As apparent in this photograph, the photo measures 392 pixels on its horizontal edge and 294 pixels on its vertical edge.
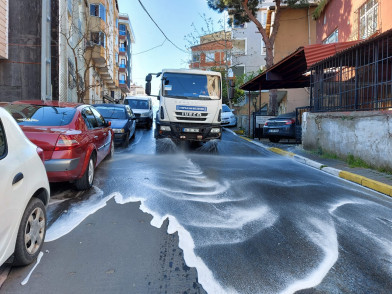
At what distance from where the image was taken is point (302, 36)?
25875mm

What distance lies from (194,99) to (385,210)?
7412mm

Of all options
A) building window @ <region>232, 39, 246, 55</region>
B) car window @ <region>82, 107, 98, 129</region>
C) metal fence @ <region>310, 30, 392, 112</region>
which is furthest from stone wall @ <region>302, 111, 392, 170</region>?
building window @ <region>232, 39, 246, 55</region>

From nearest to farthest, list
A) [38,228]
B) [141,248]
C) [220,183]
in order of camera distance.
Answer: [38,228] < [141,248] < [220,183]

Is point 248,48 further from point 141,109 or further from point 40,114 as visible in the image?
point 40,114

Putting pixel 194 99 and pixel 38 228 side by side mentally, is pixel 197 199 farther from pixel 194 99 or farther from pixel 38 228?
pixel 194 99

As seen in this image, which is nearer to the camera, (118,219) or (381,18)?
(118,219)

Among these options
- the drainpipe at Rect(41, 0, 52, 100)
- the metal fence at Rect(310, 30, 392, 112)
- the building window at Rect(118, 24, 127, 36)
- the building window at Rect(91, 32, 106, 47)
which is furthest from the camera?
the building window at Rect(118, 24, 127, 36)

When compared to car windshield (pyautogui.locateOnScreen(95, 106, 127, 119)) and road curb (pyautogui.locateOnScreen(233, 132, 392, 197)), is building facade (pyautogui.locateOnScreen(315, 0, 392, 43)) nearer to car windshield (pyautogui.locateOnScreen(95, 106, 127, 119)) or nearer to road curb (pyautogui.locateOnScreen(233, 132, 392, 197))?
road curb (pyautogui.locateOnScreen(233, 132, 392, 197))

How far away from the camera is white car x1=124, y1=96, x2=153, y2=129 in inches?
845

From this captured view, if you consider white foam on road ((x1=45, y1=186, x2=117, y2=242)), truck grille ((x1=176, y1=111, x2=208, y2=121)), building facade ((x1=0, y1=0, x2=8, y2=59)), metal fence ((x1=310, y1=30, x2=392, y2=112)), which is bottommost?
white foam on road ((x1=45, y1=186, x2=117, y2=242))

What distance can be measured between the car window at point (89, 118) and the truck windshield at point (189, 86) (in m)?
4.60

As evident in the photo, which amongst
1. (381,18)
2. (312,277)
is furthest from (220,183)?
(381,18)

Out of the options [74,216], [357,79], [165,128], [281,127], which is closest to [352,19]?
[281,127]

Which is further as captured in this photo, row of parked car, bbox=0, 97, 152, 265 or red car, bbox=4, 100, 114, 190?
red car, bbox=4, 100, 114, 190
